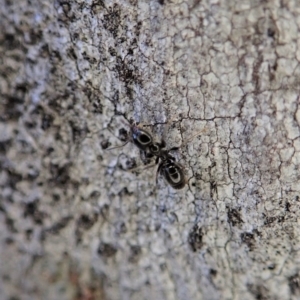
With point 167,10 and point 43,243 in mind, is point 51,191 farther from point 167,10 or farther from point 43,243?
point 167,10

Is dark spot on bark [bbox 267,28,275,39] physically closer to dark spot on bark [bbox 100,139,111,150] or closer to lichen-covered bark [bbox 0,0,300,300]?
lichen-covered bark [bbox 0,0,300,300]

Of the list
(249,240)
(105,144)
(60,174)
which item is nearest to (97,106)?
(105,144)

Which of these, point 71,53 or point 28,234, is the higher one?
point 71,53

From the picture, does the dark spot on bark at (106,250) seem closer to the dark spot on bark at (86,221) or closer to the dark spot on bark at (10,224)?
the dark spot on bark at (86,221)

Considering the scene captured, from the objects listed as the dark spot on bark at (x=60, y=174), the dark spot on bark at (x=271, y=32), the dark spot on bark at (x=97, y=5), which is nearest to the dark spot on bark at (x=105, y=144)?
the dark spot on bark at (x=60, y=174)

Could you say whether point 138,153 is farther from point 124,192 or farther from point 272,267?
point 272,267

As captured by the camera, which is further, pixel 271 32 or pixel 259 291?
pixel 259 291

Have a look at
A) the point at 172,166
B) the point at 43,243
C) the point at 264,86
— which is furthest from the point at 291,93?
the point at 43,243

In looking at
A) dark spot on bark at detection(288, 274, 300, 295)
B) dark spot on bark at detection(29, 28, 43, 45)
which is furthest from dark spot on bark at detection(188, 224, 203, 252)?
dark spot on bark at detection(29, 28, 43, 45)
